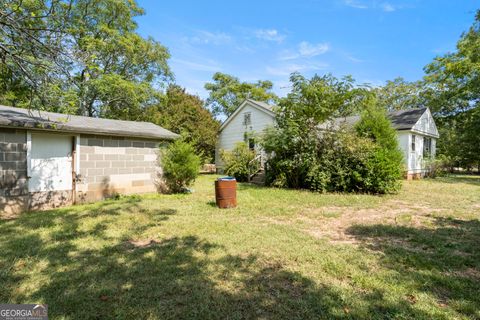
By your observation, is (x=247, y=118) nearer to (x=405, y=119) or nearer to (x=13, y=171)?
(x=405, y=119)

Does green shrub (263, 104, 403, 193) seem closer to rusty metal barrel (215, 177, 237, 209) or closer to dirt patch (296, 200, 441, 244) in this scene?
dirt patch (296, 200, 441, 244)

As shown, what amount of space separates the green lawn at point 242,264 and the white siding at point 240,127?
11.7 meters

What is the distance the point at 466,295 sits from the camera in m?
2.92

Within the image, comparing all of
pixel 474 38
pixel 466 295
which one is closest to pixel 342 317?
pixel 466 295

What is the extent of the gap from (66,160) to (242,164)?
30.2 ft

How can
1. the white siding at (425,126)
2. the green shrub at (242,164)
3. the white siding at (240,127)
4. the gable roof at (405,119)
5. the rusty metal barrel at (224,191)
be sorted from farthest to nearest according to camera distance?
the white siding at (240,127) < the white siding at (425,126) < the gable roof at (405,119) < the green shrub at (242,164) < the rusty metal barrel at (224,191)

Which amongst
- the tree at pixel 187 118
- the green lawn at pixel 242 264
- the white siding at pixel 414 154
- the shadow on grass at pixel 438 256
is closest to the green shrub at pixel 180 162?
the green lawn at pixel 242 264

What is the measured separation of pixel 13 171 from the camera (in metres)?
6.70

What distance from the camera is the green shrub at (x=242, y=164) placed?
15031 mm

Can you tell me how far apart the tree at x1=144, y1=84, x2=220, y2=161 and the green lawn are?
12.8m

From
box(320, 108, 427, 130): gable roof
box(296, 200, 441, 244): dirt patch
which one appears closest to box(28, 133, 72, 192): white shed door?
box(296, 200, 441, 244): dirt patch

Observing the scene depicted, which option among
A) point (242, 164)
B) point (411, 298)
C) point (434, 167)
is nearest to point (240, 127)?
point (242, 164)

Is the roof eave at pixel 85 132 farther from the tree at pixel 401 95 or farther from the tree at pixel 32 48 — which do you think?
the tree at pixel 401 95

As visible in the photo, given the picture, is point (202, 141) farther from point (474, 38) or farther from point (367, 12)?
point (474, 38)
